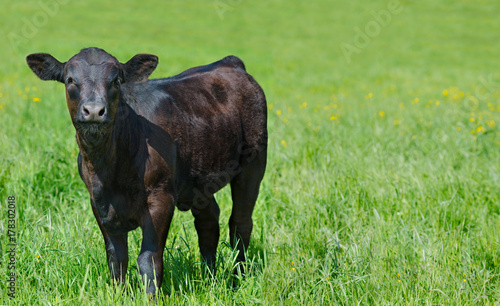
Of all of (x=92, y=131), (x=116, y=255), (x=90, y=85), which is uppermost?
(x=90, y=85)

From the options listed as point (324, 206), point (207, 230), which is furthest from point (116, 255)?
point (324, 206)

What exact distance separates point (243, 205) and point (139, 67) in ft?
5.18

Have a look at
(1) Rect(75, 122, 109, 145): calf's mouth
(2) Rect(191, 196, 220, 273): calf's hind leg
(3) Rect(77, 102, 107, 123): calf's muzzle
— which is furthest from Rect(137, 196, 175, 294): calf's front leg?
(2) Rect(191, 196, 220, 273): calf's hind leg

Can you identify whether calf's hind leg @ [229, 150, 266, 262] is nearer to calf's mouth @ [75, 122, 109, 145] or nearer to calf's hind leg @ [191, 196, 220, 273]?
calf's hind leg @ [191, 196, 220, 273]

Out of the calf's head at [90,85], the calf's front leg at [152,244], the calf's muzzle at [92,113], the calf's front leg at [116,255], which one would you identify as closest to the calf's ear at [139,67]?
the calf's head at [90,85]

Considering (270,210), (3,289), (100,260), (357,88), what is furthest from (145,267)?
(357,88)

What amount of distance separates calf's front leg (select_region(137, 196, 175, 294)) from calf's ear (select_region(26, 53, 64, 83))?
1.02 m

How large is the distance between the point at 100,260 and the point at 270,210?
6.16 ft

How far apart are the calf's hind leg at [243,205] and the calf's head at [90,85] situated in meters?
1.51

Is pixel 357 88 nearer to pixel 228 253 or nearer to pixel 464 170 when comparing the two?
pixel 464 170

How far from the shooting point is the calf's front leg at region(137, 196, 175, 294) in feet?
11.9

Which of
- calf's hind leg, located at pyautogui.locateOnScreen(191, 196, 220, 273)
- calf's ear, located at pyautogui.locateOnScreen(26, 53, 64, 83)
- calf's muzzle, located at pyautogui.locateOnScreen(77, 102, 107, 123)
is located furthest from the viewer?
calf's hind leg, located at pyautogui.locateOnScreen(191, 196, 220, 273)

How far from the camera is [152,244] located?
364cm

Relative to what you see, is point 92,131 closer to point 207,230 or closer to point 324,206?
point 207,230
